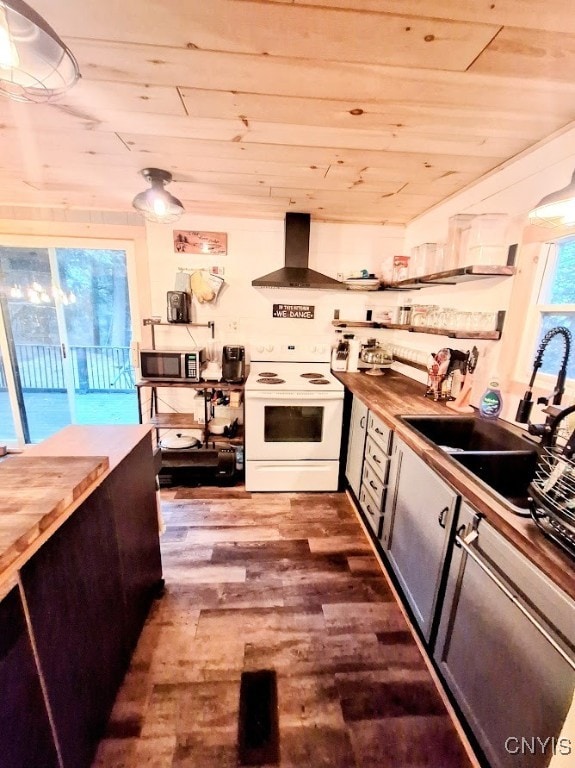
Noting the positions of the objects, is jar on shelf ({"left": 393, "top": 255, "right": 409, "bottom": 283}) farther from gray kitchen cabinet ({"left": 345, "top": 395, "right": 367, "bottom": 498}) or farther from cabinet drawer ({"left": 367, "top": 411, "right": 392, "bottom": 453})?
cabinet drawer ({"left": 367, "top": 411, "right": 392, "bottom": 453})

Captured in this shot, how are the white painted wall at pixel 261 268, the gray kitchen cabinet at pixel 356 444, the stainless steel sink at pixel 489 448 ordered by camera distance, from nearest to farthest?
1. the stainless steel sink at pixel 489 448
2. the gray kitchen cabinet at pixel 356 444
3. the white painted wall at pixel 261 268

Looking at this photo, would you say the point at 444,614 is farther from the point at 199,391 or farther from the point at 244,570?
the point at 199,391

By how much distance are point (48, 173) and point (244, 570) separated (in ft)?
9.01

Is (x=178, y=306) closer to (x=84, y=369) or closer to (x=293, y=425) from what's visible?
(x=293, y=425)

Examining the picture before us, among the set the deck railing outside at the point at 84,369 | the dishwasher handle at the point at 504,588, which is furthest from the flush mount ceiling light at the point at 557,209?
the deck railing outside at the point at 84,369

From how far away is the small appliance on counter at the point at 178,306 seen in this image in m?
2.78

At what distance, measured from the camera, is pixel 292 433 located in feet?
8.34

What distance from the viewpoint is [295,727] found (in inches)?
46.0

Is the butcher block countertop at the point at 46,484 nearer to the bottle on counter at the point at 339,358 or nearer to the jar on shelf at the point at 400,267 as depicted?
the bottle on counter at the point at 339,358

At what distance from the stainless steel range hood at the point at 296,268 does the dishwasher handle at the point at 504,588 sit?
2.07m

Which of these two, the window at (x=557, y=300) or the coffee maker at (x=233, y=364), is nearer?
the window at (x=557, y=300)

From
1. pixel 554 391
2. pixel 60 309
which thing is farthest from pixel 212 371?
pixel 554 391

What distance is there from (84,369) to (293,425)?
357cm

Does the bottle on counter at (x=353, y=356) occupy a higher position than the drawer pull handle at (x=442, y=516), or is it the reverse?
the bottle on counter at (x=353, y=356)
